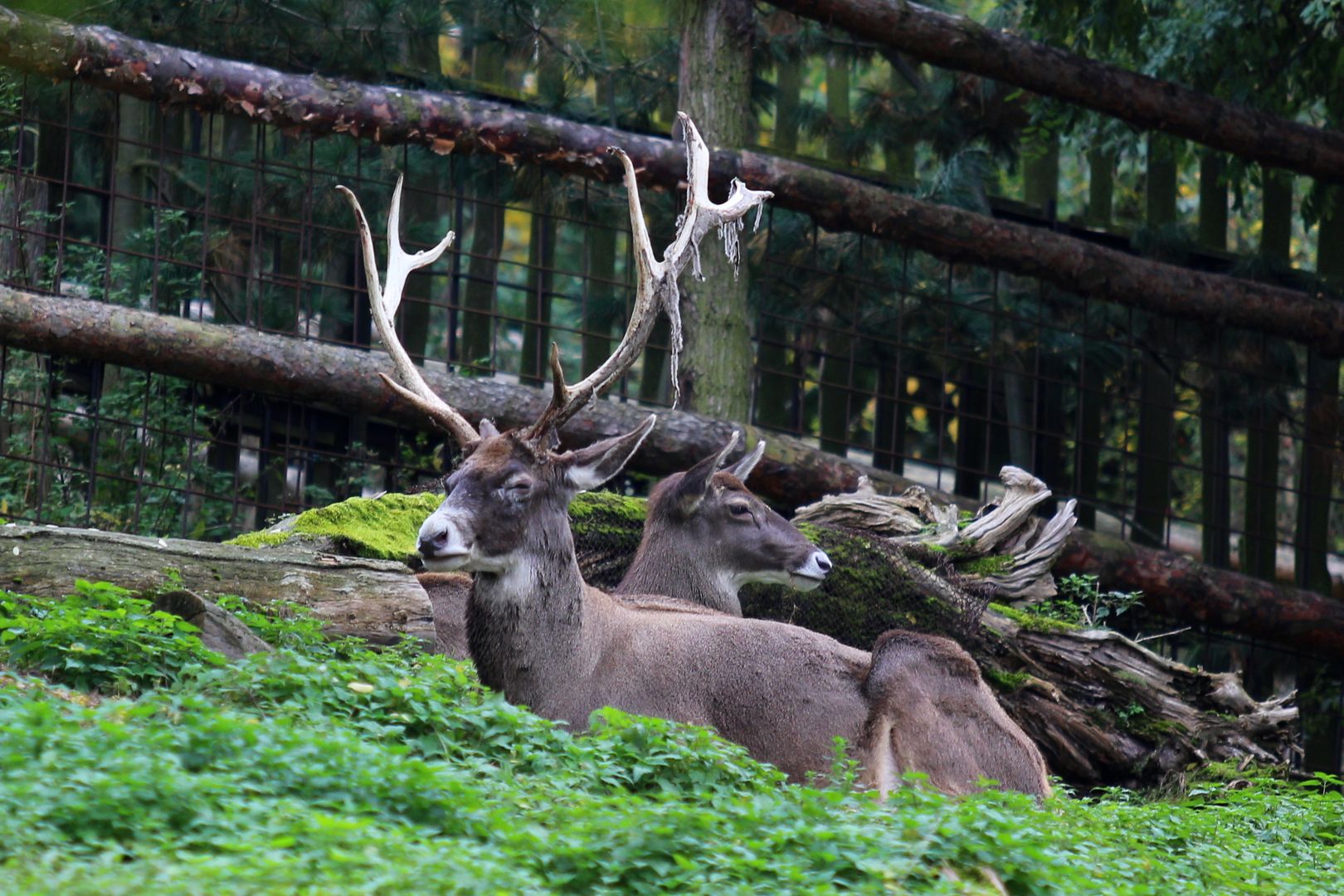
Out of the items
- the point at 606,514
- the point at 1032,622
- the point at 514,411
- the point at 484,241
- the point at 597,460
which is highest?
the point at 484,241

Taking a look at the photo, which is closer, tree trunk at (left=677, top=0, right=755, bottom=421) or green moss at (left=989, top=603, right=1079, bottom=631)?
green moss at (left=989, top=603, right=1079, bottom=631)

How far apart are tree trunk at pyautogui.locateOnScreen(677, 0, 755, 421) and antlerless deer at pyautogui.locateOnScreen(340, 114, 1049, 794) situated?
4.10 meters

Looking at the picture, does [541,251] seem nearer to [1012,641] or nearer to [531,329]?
[531,329]

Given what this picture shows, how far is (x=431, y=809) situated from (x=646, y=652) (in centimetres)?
302

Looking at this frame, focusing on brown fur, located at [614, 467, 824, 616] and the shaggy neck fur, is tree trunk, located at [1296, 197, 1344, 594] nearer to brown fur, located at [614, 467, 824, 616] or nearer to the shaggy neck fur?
brown fur, located at [614, 467, 824, 616]

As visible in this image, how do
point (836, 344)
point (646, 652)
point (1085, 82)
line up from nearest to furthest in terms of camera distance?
point (646, 652) → point (1085, 82) → point (836, 344)

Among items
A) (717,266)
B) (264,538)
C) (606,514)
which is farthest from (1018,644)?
(264,538)

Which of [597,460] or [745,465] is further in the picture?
[745,465]

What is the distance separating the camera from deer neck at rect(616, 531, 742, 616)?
368 inches

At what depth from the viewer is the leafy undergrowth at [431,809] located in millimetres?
4191

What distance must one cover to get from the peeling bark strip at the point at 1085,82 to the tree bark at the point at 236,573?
6.47 metres

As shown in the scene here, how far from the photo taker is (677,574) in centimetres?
938

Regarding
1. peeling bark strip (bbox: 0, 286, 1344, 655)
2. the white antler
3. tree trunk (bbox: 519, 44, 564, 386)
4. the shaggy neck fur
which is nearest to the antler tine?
the white antler

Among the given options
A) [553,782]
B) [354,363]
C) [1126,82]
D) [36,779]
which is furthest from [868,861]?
[1126,82]
